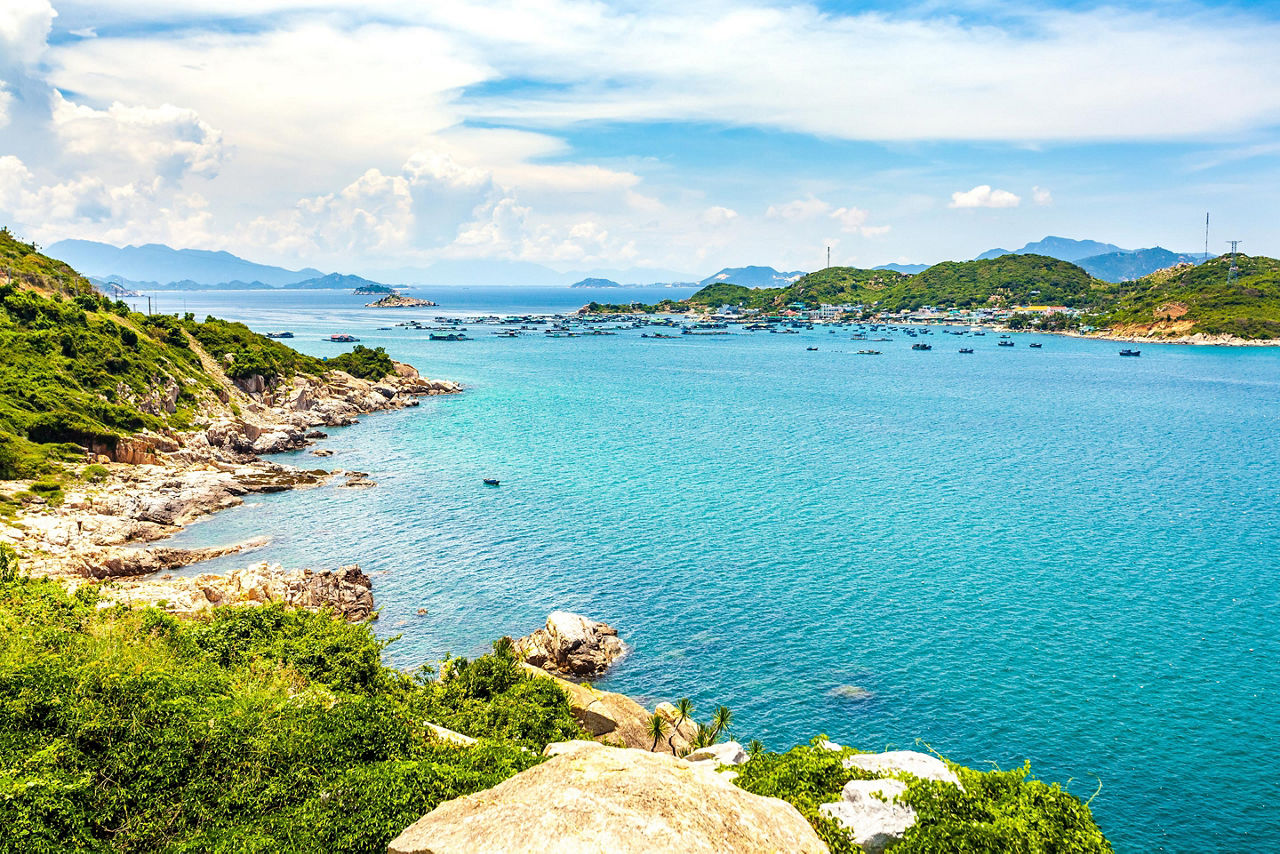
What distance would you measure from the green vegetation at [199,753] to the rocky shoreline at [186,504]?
45.7 feet

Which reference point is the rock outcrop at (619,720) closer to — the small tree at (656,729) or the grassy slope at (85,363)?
the small tree at (656,729)

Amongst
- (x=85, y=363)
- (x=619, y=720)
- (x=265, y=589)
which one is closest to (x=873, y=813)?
(x=619, y=720)

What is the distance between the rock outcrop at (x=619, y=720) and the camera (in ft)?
91.9

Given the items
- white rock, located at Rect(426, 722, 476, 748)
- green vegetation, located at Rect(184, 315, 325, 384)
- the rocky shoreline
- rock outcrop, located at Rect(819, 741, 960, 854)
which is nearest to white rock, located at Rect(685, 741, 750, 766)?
rock outcrop, located at Rect(819, 741, 960, 854)

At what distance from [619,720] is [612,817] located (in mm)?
17822

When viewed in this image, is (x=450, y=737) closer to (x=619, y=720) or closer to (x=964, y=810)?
(x=619, y=720)

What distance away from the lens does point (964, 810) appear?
16.6m

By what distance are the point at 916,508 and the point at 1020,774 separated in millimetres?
39909

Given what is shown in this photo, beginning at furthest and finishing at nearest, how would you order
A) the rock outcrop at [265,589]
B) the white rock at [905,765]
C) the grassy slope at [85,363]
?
1. the grassy slope at [85,363]
2. the rock outcrop at [265,589]
3. the white rock at [905,765]

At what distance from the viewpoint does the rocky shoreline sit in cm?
3897

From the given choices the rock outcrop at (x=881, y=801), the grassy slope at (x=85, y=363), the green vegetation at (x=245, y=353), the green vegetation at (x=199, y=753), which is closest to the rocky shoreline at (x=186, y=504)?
the green vegetation at (x=245, y=353)

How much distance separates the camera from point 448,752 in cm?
1956

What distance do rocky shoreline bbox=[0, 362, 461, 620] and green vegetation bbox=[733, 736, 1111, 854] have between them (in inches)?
1125

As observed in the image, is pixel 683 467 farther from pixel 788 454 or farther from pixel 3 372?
pixel 3 372
